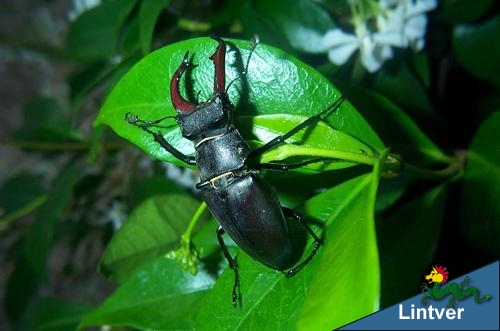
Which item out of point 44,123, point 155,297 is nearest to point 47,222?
point 155,297

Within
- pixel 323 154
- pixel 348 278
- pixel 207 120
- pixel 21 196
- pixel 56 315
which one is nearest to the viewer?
pixel 348 278

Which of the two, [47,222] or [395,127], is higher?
[395,127]

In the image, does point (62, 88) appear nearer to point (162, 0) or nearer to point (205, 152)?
point (162, 0)

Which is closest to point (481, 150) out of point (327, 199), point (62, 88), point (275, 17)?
point (327, 199)

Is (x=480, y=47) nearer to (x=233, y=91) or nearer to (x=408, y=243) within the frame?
(x=408, y=243)

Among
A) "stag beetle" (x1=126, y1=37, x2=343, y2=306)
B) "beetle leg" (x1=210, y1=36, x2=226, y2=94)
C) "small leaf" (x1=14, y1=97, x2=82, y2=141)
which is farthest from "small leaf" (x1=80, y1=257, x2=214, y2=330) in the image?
"small leaf" (x1=14, y1=97, x2=82, y2=141)

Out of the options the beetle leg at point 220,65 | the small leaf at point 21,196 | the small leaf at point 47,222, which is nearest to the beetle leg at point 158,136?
the beetle leg at point 220,65
